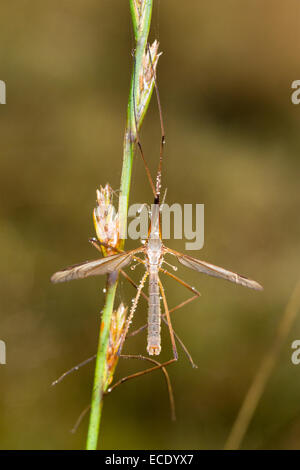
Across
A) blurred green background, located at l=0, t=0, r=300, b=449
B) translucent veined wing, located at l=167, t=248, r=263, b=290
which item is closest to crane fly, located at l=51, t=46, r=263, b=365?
translucent veined wing, located at l=167, t=248, r=263, b=290

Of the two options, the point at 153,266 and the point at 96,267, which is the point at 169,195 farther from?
the point at 96,267

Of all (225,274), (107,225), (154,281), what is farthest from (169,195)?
(107,225)

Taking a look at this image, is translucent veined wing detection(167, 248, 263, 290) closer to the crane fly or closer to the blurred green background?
the crane fly

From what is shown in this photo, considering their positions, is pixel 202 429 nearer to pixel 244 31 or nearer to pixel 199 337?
pixel 199 337

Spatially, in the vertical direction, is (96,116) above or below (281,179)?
above

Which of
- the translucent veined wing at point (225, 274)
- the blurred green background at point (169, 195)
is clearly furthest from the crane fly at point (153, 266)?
the blurred green background at point (169, 195)

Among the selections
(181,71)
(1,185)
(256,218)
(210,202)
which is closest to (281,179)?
(256,218)
